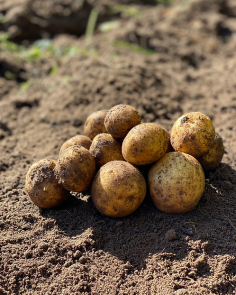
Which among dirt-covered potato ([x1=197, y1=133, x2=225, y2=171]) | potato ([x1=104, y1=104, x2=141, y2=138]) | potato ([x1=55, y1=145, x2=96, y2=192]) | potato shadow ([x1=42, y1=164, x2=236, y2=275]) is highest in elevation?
potato ([x1=104, y1=104, x2=141, y2=138])

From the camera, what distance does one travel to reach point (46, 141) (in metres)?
4.44

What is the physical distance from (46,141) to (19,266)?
2.12 m

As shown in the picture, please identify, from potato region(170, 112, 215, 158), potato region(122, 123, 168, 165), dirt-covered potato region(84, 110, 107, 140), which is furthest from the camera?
dirt-covered potato region(84, 110, 107, 140)

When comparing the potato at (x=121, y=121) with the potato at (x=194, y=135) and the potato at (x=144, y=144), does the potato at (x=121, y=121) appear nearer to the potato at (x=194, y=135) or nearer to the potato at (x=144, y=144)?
the potato at (x=144, y=144)

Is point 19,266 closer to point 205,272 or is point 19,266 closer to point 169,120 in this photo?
point 205,272

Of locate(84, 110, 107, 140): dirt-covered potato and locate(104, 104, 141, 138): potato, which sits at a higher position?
locate(104, 104, 141, 138): potato

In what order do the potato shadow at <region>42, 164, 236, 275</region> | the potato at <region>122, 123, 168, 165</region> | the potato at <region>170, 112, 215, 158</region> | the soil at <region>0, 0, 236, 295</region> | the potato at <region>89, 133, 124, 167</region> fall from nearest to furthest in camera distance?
the soil at <region>0, 0, 236, 295</region> → the potato shadow at <region>42, 164, 236, 275</region> → the potato at <region>122, 123, 168, 165</region> → the potato at <region>170, 112, 215, 158</region> → the potato at <region>89, 133, 124, 167</region>

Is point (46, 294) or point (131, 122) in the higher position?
point (131, 122)

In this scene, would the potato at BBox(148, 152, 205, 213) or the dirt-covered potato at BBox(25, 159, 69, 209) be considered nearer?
the potato at BBox(148, 152, 205, 213)

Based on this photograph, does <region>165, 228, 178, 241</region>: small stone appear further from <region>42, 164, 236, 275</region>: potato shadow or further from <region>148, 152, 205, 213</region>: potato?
<region>148, 152, 205, 213</region>: potato

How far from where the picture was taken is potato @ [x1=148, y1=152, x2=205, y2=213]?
110 inches

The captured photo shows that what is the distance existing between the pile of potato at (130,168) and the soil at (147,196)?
0.76 feet

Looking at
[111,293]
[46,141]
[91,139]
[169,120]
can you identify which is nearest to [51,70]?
[46,141]

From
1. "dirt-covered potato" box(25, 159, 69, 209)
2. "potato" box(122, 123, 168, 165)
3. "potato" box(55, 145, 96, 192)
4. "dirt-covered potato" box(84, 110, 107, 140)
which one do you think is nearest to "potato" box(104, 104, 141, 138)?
"potato" box(122, 123, 168, 165)
